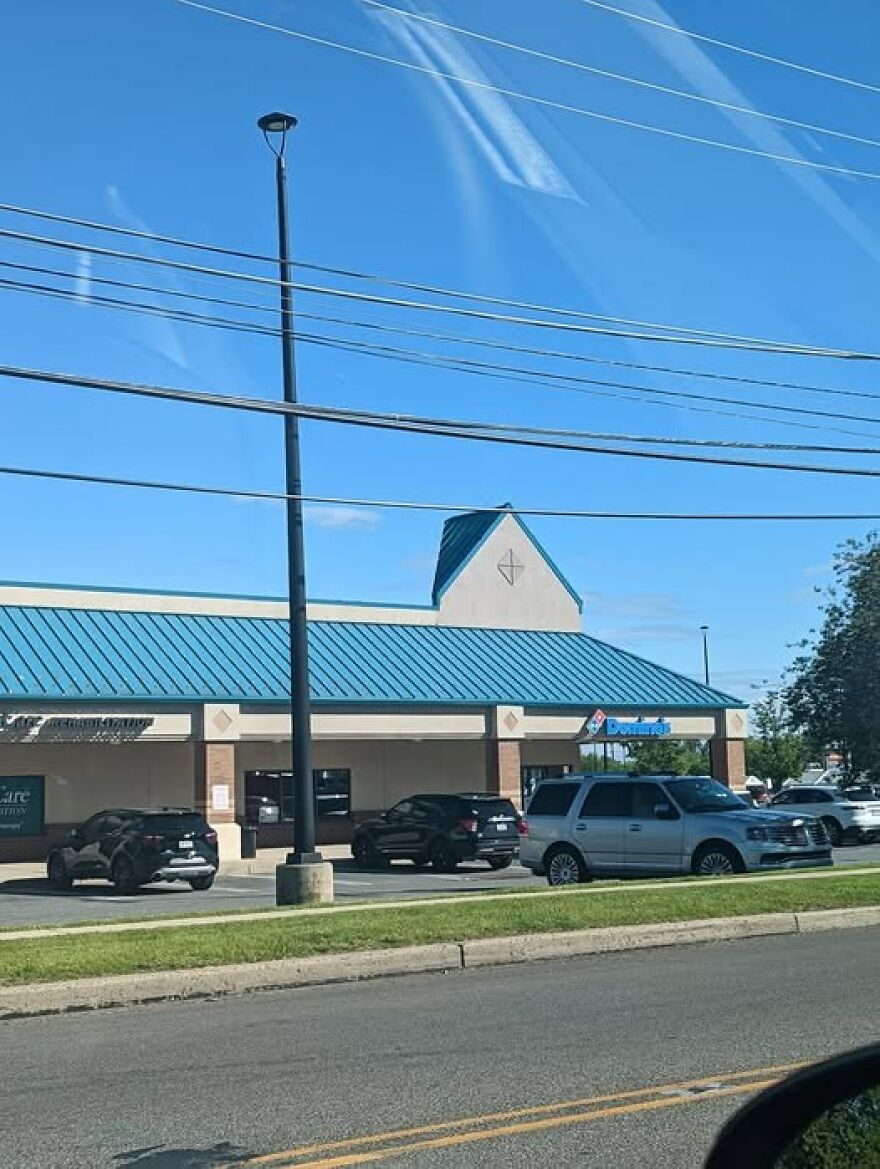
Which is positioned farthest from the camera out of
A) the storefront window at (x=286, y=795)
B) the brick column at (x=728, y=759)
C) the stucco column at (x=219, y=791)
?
the brick column at (x=728, y=759)

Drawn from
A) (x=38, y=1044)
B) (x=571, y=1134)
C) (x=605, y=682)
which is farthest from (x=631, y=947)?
(x=605, y=682)

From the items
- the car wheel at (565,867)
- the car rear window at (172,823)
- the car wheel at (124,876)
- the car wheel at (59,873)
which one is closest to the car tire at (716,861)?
the car wheel at (565,867)

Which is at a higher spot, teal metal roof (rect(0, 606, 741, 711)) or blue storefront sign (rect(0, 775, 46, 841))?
teal metal roof (rect(0, 606, 741, 711))

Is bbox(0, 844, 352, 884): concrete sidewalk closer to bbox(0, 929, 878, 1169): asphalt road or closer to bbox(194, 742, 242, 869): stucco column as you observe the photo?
bbox(194, 742, 242, 869): stucco column

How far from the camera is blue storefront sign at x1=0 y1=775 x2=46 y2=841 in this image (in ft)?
111

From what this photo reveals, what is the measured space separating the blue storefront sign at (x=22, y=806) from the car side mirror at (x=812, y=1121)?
33.3 meters

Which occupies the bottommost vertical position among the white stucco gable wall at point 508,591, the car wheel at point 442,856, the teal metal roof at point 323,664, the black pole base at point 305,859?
the car wheel at point 442,856

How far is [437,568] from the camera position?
43.9m

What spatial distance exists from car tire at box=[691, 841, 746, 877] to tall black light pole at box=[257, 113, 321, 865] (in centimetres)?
572

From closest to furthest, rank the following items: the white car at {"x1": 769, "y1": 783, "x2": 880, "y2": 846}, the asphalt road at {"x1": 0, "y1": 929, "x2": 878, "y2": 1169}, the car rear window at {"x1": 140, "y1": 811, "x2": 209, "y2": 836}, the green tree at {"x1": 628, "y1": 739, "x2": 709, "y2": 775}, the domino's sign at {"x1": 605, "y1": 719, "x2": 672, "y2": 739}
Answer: the asphalt road at {"x1": 0, "y1": 929, "x2": 878, "y2": 1169}, the car rear window at {"x1": 140, "y1": 811, "x2": 209, "y2": 836}, the white car at {"x1": 769, "y1": 783, "x2": 880, "y2": 846}, the domino's sign at {"x1": 605, "y1": 719, "x2": 672, "y2": 739}, the green tree at {"x1": 628, "y1": 739, "x2": 709, "y2": 775}

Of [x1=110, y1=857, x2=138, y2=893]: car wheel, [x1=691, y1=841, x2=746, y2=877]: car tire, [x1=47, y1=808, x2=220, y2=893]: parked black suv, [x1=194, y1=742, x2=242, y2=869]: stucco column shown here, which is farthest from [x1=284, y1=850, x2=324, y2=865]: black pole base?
[x1=194, y1=742, x2=242, y2=869]: stucco column

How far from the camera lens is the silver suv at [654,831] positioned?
67.0ft

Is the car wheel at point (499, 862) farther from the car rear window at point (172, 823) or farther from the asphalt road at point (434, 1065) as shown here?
the asphalt road at point (434, 1065)

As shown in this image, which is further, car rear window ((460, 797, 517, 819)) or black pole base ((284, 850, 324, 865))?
car rear window ((460, 797, 517, 819))
